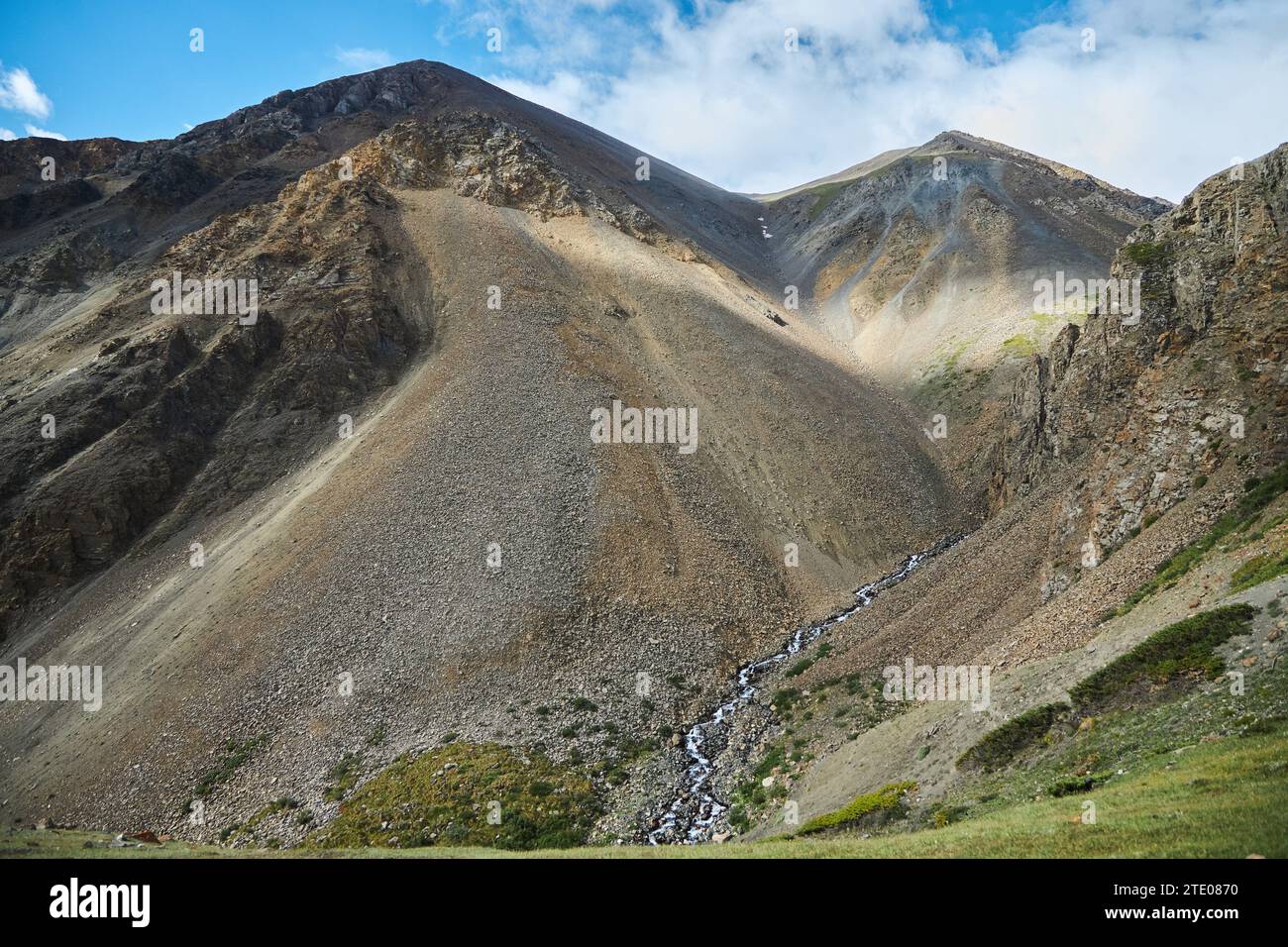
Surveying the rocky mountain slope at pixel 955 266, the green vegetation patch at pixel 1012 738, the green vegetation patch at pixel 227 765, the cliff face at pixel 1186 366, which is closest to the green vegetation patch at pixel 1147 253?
the cliff face at pixel 1186 366

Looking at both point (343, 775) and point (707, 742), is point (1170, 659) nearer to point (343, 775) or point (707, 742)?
point (707, 742)

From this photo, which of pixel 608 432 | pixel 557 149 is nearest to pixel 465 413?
pixel 608 432

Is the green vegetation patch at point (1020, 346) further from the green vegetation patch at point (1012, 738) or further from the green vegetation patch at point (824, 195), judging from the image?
the green vegetation patch at point (824, 195)

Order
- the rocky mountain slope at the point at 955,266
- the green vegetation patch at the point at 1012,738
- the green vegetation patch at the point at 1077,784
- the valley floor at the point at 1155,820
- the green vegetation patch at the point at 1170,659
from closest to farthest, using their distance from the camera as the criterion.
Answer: the valley floor at the point at 1155,820, the green vegetation patch at the point at 1077,784, the green vegetation patch at the point at 1170,659, the green vegetation patch at the point at 1012,738, the rocky mountain slope at the point at 955,266

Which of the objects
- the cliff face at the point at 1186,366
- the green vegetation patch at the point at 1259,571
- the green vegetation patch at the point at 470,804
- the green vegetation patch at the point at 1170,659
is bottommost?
the green vegetation patch at the point at 470,804
